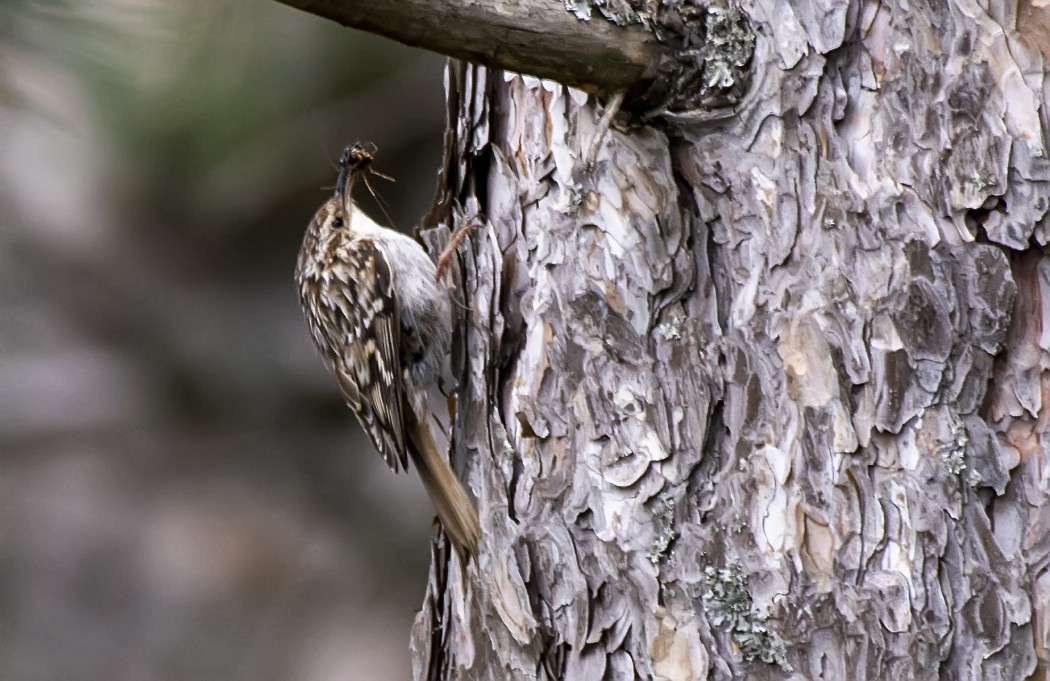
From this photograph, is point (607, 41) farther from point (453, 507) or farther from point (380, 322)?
point (380, 322)

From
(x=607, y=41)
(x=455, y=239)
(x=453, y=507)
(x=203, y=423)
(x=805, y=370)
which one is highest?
(x=607, y=41)

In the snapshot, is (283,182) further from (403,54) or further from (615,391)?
(615,391)

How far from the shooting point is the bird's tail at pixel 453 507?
1827 mm

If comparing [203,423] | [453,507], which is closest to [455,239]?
[453,507]

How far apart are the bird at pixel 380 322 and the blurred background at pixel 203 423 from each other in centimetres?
78

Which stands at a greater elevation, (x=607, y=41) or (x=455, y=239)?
(x=607, y=41)

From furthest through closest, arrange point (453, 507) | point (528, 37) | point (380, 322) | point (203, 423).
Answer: point (203, 423)
point (380, 322)
point (453, 507)
point (528, 37)

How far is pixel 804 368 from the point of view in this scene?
1.46 metres

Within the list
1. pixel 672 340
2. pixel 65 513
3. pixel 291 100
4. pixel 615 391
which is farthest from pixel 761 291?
pixel 65 513

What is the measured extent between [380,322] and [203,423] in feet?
5.86

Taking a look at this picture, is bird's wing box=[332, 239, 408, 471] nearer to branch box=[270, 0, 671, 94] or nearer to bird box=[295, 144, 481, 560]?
bird box=[295, 144, 481, 560]

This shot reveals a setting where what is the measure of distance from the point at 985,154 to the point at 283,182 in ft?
8.61

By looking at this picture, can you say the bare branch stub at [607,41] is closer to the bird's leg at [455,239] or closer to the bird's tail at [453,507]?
the bird's leg at [455,239]

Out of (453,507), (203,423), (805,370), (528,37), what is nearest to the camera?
(528,37)
